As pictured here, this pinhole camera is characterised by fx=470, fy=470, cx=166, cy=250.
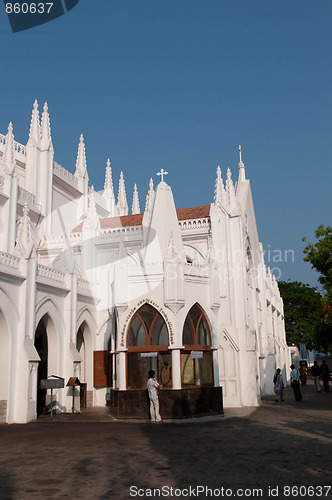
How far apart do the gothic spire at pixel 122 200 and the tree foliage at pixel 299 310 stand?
2514 cm

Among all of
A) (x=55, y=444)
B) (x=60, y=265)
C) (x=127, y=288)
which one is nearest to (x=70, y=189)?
(x=60, y=265)

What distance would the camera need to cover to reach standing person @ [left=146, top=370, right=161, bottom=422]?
14758 mm

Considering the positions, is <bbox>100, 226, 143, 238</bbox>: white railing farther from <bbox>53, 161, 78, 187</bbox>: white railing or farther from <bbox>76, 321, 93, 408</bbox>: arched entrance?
<bbox>53, 161, 78, 187</bbox>: white railing

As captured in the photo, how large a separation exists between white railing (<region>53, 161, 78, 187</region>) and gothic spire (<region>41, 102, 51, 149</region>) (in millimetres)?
1897

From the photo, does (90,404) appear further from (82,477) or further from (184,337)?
(82,477)

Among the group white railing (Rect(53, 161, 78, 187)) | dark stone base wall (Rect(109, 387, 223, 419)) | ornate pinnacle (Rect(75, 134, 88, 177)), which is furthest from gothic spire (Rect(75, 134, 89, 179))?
dark stone base wall (Rect(109, 387, 223, 419))

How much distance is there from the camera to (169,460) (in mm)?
8562

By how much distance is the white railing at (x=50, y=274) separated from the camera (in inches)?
753

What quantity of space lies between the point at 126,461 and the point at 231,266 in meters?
15.5

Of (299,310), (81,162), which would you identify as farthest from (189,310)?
(299,310)

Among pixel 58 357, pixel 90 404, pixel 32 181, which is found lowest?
pixel 90 404

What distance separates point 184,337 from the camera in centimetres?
1662

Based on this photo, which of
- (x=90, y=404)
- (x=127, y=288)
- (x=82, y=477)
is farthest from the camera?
(x=90, y=404)

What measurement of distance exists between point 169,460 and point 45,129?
26.5 metres
